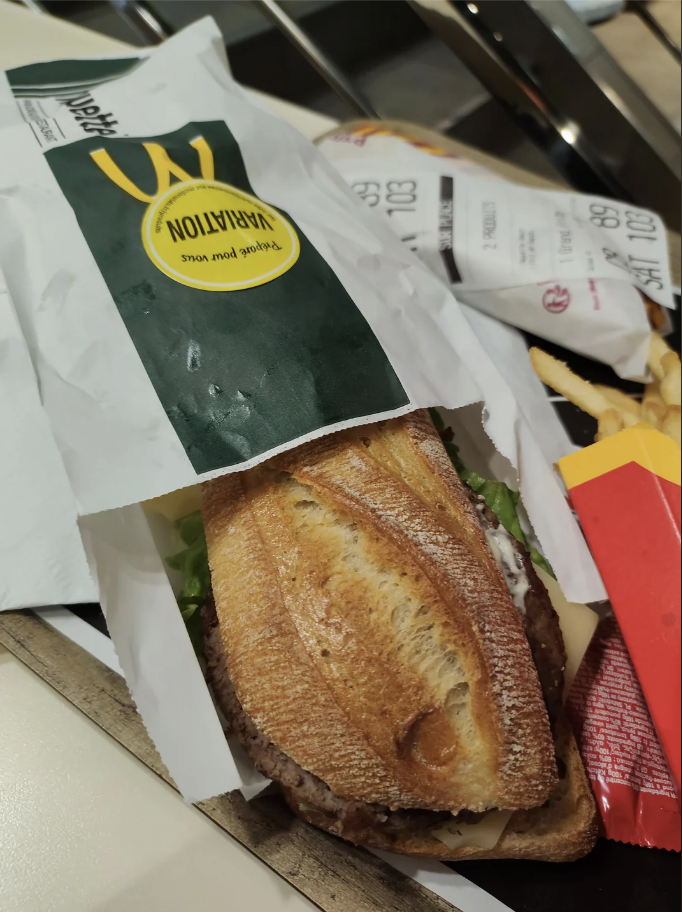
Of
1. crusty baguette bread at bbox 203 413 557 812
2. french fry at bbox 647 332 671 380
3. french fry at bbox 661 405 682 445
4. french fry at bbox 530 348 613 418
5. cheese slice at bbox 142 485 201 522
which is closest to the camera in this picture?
crusty baguette bread at bbox 203 413 557 812

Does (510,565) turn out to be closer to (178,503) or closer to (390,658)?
(390,658)

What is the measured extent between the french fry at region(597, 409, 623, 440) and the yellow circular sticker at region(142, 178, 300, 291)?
605 millimetres

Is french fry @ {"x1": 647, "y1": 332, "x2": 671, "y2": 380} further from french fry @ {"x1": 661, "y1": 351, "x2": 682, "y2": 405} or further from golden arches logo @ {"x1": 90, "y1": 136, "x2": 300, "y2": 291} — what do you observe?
golden arches logo @ {"x1": 90, "y1": 136, "x2": 300, "y2": 291}

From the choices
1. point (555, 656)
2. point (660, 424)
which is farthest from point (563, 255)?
point (555, 656)

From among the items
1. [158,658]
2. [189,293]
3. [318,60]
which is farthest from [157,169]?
[318,60]

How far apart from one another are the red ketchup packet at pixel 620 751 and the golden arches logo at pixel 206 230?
2.82 ft

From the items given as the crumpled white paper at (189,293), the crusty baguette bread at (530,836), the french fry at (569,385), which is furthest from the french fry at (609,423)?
the crusty baguette bread at (530,836)

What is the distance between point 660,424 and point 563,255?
1.57 ft

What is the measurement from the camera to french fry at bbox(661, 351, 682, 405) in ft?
3.67

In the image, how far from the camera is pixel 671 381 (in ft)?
3.76

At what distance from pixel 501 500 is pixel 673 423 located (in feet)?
1.01

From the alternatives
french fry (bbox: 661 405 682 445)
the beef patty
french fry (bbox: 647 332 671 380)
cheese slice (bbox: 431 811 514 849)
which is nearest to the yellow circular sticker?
the beef patty

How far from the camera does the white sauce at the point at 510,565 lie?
96 centimetres

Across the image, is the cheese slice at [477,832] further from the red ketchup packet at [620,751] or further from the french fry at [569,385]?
the french fry at [569,385]
